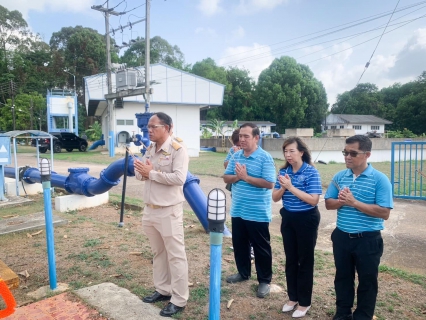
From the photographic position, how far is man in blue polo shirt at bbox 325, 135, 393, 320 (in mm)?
2684

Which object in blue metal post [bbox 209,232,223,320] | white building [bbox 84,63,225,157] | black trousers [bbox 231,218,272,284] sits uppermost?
white building [bbox 84,63,225,157]

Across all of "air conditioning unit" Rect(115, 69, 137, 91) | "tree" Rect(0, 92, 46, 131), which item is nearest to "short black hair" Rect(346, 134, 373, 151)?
"air conditioning unit" Rect(115, 69, 137, 91)

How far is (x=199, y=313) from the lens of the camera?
309 centimetres

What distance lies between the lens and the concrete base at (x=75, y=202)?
698 cm

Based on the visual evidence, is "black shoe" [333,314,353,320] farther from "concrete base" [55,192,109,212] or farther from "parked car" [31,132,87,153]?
"parked car" [31,132,87,153]

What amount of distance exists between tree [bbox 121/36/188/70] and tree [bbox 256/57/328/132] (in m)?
13.2

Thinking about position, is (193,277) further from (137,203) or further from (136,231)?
(137,203)

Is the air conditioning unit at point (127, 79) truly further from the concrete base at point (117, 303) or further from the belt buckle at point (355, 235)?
the belt buckle at point (355, 235)

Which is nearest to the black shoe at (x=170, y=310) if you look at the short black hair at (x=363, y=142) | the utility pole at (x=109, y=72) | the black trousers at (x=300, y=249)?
the black trousers at (x=300, y=249)

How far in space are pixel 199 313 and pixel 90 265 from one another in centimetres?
181

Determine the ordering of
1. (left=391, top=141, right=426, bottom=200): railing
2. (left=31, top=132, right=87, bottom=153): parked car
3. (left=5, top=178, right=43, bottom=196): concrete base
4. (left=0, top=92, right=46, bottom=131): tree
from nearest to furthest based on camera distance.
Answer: (left=5, top=178, right=43, bottom=196): concrete base, (left=391, top=141, right=426, bottom=200): railing, (left=31, top=132, right=87, bottom=153): parked car, (left=0, top=92, right=46, bottom=131): tree

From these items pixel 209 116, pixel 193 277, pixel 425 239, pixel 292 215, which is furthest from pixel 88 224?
Answer: pixel 209 116

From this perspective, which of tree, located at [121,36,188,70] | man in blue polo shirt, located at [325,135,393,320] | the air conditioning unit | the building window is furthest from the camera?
tree, located at [121,36,188,70]

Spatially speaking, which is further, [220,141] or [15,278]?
[220,141]
